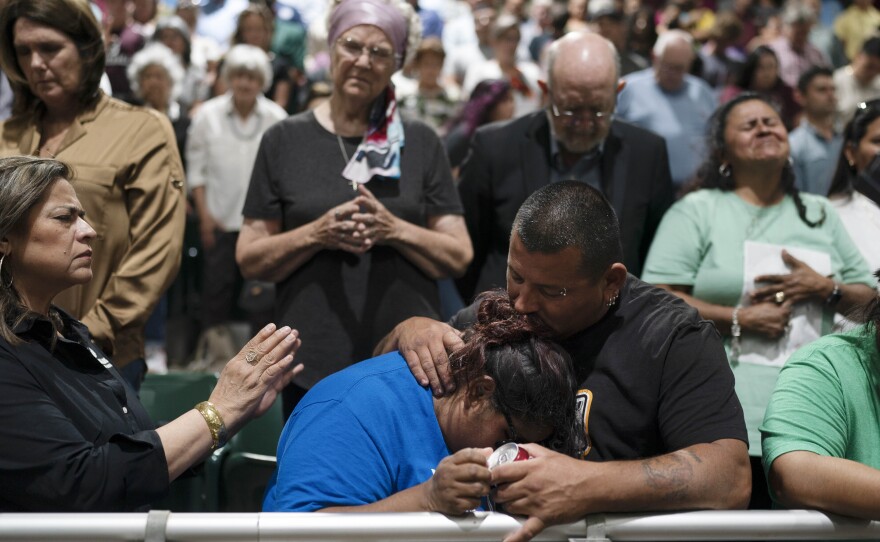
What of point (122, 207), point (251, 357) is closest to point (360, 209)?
point (122, 207)

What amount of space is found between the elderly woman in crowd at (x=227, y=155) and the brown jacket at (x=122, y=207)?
2.71 meters

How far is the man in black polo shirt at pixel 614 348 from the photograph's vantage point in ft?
8.52

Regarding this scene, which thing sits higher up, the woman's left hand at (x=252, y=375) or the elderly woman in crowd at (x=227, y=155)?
the woman's left hand at (x=252, y=375)

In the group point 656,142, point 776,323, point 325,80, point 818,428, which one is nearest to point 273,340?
point 818,428

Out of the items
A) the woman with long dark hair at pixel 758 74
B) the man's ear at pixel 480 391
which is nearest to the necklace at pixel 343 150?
the man's ear at pixel 480 391

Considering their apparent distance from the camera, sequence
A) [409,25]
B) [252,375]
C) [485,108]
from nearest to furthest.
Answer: [252,375] < [409,25] < [485,108]

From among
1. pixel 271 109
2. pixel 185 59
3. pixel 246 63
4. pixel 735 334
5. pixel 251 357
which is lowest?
pixel 185 59

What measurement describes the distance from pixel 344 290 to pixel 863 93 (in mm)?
6072

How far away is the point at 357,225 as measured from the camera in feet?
11.4

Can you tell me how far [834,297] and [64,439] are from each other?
8.85 ft

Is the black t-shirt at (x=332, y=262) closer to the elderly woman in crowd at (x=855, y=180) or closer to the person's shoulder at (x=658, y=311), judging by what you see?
the person's shoulder at (x=658, y=311)

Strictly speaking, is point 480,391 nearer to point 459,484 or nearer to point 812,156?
point 459,484

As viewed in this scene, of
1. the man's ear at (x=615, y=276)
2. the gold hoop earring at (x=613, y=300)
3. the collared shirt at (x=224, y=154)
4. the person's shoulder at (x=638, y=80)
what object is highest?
the man's ear at (x=615, y=276)

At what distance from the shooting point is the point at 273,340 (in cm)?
271
